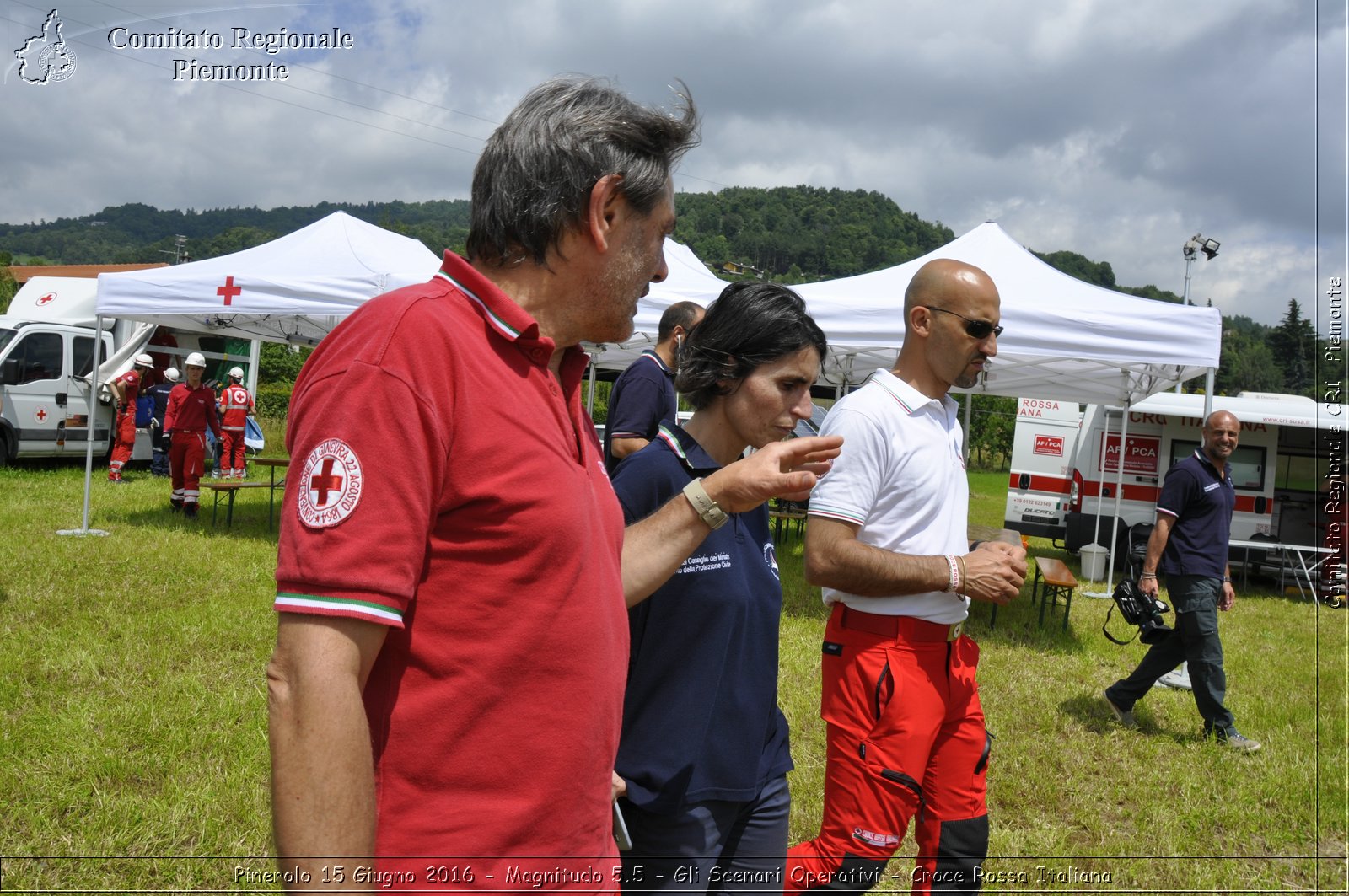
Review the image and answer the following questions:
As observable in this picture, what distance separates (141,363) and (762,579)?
18.1m

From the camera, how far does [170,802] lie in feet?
12.7

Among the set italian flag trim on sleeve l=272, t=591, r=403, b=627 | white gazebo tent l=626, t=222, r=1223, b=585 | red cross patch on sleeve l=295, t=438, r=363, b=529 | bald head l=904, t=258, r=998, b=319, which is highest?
white gazebo tent l=626, t=222, r=1223, b=585

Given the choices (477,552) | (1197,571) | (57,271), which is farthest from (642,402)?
(57,271)

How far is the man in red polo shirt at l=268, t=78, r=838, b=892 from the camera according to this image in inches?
38.9

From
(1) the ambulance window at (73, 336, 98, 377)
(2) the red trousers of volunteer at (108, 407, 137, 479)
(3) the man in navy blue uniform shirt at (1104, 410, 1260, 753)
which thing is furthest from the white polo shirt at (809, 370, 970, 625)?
(1) the ambulance window at (73, 336, 98, 377)

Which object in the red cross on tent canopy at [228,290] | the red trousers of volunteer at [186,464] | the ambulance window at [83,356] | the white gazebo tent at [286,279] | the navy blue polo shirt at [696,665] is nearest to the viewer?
the navy blue polo shirt at [696,665]

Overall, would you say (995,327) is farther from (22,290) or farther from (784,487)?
(22,290)

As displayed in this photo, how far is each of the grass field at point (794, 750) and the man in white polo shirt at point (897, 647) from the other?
87cm

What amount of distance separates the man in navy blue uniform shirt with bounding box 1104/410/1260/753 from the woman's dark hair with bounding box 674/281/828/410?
4717mm

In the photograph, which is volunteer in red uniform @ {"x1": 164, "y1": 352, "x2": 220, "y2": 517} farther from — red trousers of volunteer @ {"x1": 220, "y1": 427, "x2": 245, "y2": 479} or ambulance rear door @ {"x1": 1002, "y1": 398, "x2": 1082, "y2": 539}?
ambulance rear door @ {"x1": 1002, "y1": 398, "x2": 1082, "y2": 539}

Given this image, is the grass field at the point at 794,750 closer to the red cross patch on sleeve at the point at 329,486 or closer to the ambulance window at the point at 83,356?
the red cross patch on sleeve at the point at 329,486

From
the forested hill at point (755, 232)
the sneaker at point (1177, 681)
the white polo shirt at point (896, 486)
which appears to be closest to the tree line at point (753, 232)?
the forested hill at point (755, 232)

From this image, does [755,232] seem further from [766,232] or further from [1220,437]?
[1220,437]

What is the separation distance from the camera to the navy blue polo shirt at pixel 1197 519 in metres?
6.01
